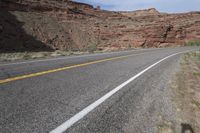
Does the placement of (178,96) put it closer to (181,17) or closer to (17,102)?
(17,102)

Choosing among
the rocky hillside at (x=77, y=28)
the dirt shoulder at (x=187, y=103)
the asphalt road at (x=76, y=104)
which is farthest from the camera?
the rocky hillside at (x=77, y=28)

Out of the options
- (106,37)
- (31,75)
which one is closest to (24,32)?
(106,37)

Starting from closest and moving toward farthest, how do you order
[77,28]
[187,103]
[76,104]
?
[76,104]
[187,103]
[77,28]

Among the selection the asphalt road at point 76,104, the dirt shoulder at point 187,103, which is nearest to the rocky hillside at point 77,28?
the asphalt road at point 76,104

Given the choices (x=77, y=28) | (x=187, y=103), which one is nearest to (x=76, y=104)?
(x=187, y=103)

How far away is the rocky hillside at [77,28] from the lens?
37.2 metres

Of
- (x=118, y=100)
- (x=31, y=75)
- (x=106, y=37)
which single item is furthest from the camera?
(x=106, y=37)

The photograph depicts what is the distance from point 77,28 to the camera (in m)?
49.2

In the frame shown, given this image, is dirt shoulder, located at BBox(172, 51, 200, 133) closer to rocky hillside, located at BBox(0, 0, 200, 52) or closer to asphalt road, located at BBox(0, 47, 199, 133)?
asphalt road, located at BBox(0, 47, 199, 133)

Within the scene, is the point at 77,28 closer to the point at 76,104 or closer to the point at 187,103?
the point at 187,103

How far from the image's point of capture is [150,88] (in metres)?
6.68

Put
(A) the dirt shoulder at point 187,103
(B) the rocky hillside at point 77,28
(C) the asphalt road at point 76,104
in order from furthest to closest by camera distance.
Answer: (B) the rocky hillside at point 77,28 → (A) the dirt shoulder at point 187,103 → (C) the asphalt road at point 76,104

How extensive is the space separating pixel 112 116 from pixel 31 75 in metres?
3.70

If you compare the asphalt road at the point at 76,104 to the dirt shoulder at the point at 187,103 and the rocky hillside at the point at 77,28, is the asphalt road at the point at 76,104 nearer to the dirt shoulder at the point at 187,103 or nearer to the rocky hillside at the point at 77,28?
the dirt shoulder at the point at 187,103
